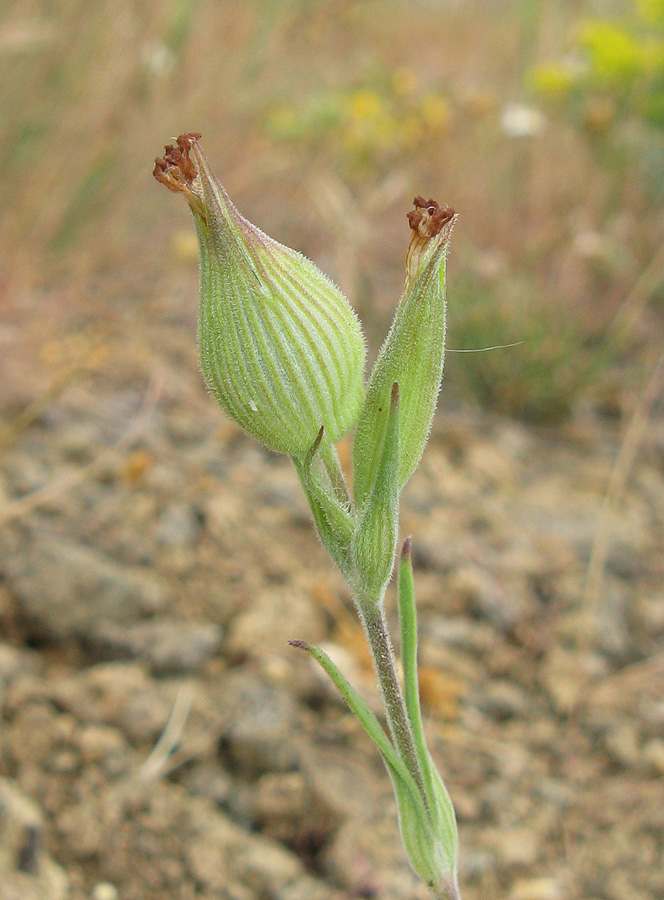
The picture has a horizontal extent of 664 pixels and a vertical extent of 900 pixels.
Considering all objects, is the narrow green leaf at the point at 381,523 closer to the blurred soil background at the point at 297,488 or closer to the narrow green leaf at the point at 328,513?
the narrow green leaf at the point at 328,513

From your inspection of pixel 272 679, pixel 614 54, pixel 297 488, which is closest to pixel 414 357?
pixel 272 679

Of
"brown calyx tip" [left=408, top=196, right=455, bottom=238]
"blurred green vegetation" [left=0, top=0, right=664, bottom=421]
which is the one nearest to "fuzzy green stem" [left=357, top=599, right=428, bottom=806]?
"brown calyx tip" [left=408, top=196, right=455, bottom=238]

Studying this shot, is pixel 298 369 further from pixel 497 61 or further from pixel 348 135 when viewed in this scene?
pixel 497 61

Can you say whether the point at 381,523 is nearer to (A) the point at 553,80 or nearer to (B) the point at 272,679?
(B) the point at 272,679

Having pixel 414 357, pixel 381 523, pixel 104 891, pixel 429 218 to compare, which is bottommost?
pixel 104 891

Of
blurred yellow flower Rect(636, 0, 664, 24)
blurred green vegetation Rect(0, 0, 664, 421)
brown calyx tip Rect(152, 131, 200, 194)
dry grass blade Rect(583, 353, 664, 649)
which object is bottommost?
dry grass blade Rect(583, 353, 664, 649)

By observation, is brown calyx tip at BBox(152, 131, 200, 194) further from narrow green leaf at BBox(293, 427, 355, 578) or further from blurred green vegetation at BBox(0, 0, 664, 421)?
blurred green vegetation at BBox(0, 0, 664, 421)
